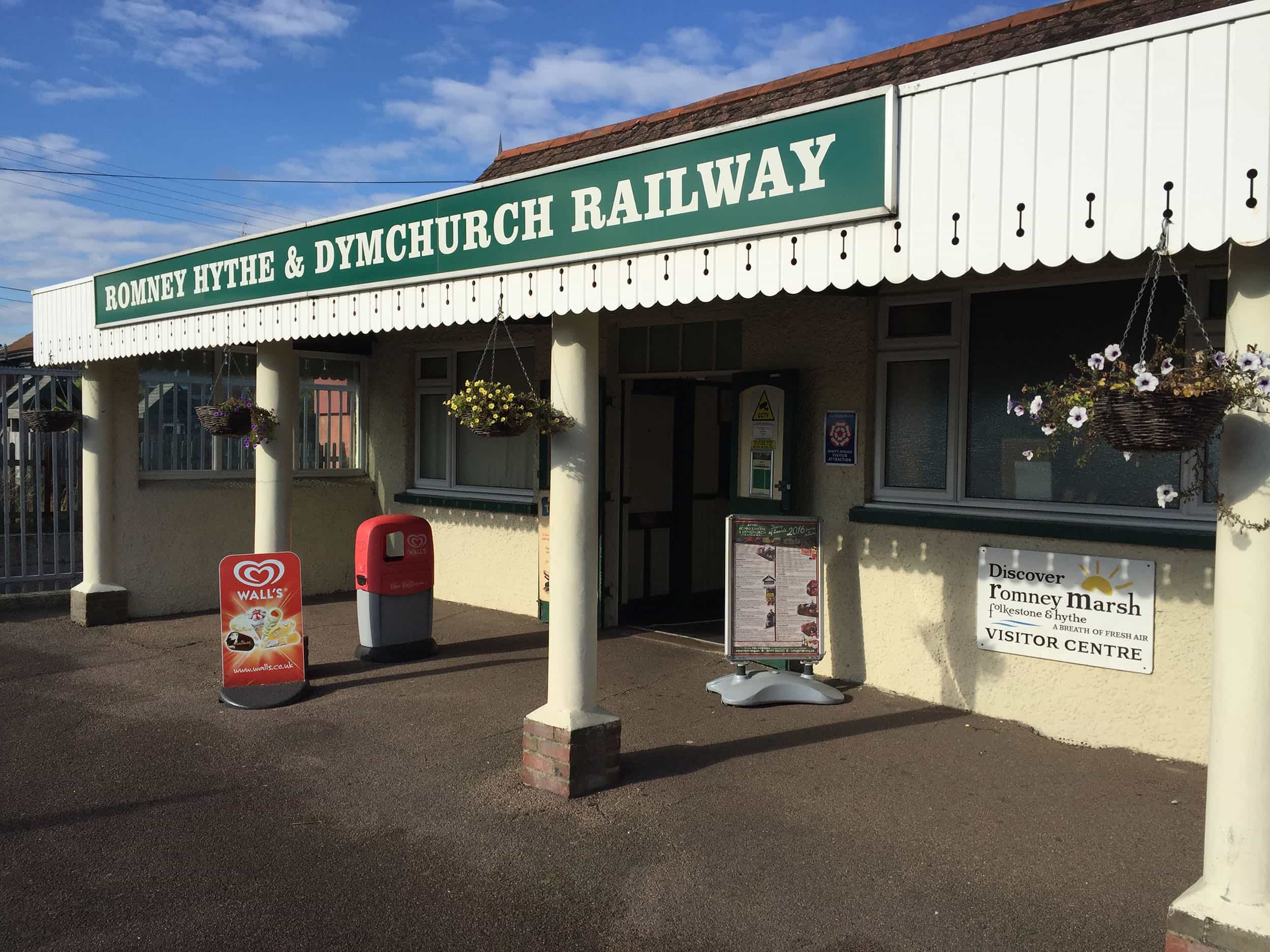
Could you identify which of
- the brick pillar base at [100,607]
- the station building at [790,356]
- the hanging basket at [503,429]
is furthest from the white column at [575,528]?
the brick pillar base at [100,607]

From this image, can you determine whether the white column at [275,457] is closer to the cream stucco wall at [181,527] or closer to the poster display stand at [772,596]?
the cream stucco wall at [181,527]

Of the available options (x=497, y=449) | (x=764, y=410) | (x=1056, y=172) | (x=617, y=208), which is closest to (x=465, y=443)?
(x=497, y=449)

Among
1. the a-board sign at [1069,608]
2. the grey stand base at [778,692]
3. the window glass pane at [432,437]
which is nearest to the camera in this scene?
the a-board sign at [1069,608]

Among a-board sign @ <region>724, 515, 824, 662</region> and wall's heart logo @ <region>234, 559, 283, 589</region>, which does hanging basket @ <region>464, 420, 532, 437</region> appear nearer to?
a-board sign @ <region>724, 515, 824, 662</region>

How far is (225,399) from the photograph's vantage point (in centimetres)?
988

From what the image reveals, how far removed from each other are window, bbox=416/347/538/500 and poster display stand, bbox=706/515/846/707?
10.0 feet

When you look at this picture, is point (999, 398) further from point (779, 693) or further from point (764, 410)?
point (779, 693)

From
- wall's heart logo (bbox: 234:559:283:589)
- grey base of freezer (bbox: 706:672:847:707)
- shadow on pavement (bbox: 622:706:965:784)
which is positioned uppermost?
wall's heart logo (bbox: 234:559:283:589)

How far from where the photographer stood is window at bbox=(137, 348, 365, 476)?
32.2ft

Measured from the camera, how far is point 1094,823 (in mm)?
4688

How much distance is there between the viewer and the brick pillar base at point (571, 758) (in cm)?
495

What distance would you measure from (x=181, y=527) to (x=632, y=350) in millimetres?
4715

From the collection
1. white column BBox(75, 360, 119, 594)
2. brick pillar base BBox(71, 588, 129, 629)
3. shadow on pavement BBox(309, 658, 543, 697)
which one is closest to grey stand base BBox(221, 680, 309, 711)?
shadow on pavement BBox(309, 658, 543, 697)

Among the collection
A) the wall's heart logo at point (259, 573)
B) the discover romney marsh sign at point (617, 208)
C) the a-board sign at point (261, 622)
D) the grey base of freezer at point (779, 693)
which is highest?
the discover romney marsh sign at point (617, 208)
